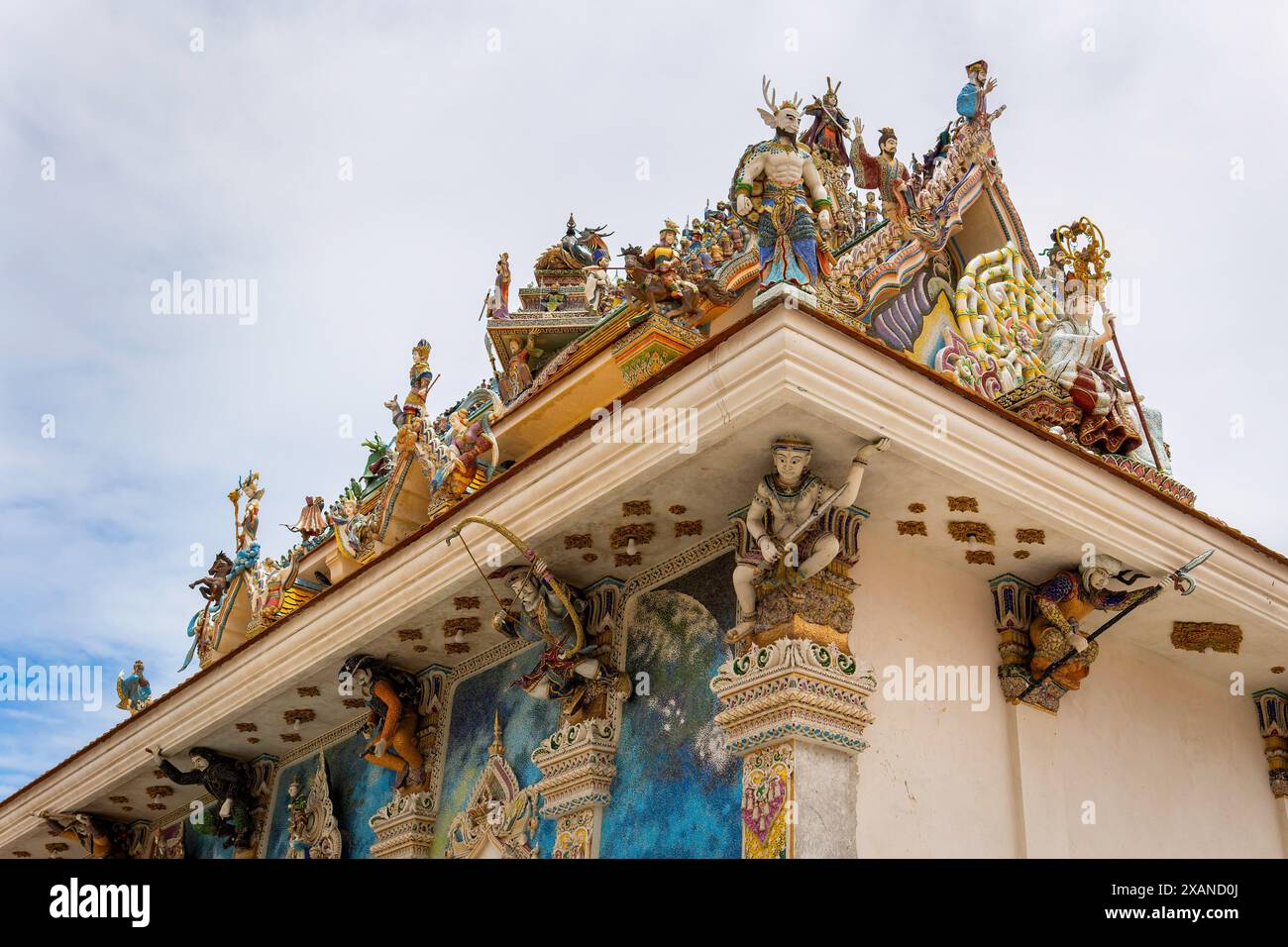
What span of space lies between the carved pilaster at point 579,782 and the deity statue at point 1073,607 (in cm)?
255

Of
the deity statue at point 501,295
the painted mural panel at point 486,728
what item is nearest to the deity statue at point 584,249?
the deity statue at point 501,295

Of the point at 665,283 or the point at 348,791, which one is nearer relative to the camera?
the point at 665,283

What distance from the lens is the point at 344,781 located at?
34.2ft

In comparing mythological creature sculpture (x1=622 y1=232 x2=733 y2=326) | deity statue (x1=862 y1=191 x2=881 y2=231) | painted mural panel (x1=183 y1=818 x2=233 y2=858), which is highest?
deity statue (x1=862 y1=191 x2=881 y2=231)

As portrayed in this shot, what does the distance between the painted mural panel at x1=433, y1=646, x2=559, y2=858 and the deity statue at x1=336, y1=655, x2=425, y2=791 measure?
32 cm

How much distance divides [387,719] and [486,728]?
892 millimetres

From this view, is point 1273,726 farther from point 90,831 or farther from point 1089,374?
point 90,831

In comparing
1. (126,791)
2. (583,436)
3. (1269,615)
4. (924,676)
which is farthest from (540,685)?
(126,791)

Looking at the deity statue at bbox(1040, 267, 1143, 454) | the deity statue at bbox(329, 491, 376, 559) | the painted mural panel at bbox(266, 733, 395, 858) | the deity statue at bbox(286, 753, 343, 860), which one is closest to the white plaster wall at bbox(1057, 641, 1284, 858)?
the deity statue at bbox(1040, 267, 1143, 454)

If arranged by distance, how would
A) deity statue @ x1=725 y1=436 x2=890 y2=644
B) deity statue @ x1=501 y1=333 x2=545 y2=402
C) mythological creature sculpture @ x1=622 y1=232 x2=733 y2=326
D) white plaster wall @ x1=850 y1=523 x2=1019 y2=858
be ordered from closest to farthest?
deity statue @ x1=725 y1=436 x2=890 y2=644
white plaster wall @ x1=850 y1=523 x2=1019 y2=858
mythological creature sculpture @ x1=622 y1=232 x2=733 y2=326
deity statue @ x1=501 y1=333 x2=545 y2=402

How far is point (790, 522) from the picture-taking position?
259 inches

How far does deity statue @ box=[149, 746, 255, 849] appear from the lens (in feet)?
36.6

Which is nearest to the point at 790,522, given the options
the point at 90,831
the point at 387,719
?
the point at 387,719

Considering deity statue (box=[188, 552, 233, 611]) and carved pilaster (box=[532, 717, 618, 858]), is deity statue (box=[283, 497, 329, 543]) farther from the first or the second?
carved pilaster (box=[532, 717, 618, 858])
